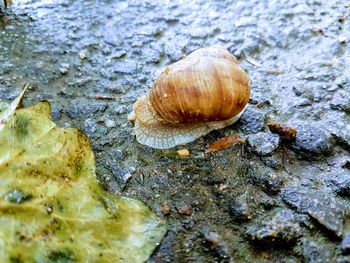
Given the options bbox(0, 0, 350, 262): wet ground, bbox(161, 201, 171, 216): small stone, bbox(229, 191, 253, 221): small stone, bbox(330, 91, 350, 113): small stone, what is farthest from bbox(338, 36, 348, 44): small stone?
bbox(161, 201, 171, 216): small stone

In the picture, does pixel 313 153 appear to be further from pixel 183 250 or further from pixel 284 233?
pixel 183 250

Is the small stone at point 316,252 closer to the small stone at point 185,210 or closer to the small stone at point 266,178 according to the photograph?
the small stone at point 266,178

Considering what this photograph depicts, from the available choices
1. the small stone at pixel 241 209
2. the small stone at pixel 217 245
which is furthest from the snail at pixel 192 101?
the small stone at pixel 217 245

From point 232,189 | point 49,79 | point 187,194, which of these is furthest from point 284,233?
point 49,79

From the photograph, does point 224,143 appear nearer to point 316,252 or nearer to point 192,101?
point 192,101

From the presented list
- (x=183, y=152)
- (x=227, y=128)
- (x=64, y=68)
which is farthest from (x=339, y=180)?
(x=64, y=68)
